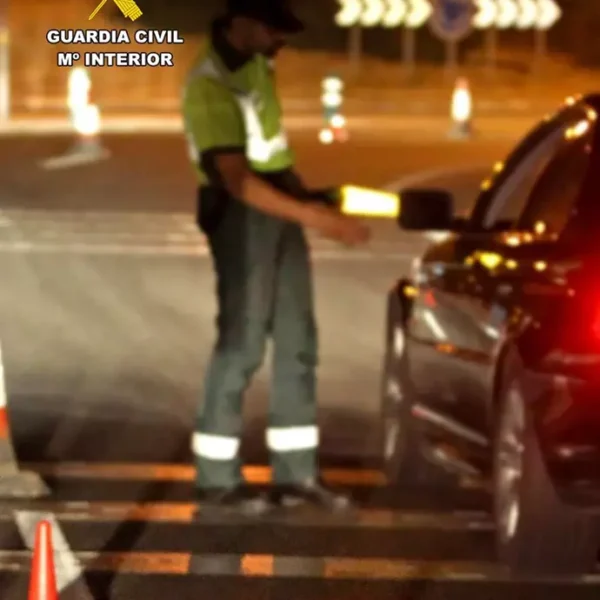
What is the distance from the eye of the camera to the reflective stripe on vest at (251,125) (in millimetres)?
8250

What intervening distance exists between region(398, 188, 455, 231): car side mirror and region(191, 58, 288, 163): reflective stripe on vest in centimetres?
54

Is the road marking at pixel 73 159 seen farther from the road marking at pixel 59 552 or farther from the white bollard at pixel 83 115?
the road marking at pixel 59 552

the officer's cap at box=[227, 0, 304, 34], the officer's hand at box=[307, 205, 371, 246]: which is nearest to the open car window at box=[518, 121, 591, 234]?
the officer's hand at box=[307, 205, 371, 246]

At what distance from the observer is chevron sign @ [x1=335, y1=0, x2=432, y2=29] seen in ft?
146

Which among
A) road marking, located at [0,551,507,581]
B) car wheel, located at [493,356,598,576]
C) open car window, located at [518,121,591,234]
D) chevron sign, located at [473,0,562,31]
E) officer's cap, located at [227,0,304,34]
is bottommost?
chevron sign, located at [473,0,562,31]

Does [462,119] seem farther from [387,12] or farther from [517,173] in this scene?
[517,173]

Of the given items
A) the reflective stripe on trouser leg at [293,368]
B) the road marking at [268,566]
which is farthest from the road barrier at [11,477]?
the road marking at [268,566]

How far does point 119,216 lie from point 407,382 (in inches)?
542

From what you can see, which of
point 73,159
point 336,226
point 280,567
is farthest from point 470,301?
point 73,159

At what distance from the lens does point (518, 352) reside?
23.2ft

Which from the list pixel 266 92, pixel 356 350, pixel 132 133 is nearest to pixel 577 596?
pixel 266 92

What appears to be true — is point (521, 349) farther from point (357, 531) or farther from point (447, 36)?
point (447, 36)

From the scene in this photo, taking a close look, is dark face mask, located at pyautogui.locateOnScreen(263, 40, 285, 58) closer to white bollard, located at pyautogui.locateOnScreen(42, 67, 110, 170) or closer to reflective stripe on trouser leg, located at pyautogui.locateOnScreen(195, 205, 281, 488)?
reflective stripe on trouser leg, located at pyautogui.locateOnScreen(195, 205, 281, 488)

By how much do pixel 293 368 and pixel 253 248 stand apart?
0.51 metres
